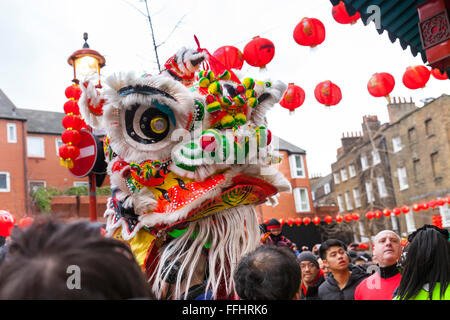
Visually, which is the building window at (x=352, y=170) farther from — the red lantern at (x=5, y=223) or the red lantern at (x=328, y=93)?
the red lantern at (x=5, y=223)

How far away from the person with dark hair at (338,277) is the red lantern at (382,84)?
4.74m

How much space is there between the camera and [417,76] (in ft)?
24.5

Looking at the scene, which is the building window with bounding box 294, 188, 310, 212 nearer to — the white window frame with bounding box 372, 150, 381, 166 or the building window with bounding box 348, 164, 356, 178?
the white window frame with bounding box 372, 150, 381, 166

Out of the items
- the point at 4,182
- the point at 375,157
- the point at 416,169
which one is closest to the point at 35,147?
the point at 4,182

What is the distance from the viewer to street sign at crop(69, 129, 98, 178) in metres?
3.70

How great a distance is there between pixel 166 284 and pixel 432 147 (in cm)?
2220

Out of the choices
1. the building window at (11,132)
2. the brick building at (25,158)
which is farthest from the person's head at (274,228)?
the building window at (11,132)

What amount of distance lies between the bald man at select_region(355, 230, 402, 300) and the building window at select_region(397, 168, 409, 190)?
2257cm

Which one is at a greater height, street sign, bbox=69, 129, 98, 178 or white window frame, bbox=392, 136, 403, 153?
white window frame, bbox=392, 136, 403, 153

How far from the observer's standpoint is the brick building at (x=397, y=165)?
21295 mm

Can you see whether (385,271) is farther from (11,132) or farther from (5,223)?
(11,132)

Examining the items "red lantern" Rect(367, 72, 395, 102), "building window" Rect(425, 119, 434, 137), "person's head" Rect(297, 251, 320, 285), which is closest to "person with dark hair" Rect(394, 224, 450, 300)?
"person's head" Rect(297, 251, 320, 285)

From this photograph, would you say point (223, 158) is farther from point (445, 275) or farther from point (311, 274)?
point (311, 274)

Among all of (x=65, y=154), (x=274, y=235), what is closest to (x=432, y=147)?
(x=274, y=235)
